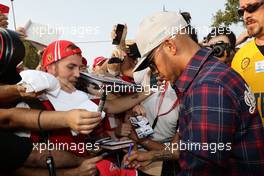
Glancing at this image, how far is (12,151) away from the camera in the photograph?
2.08m

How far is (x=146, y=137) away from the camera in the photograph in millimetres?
3525

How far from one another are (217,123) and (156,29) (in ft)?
1.99

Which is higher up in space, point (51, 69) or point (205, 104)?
point (205, 104)

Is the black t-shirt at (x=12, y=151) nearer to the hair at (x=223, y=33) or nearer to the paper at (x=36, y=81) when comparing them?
the paper at (x=36, y=81)

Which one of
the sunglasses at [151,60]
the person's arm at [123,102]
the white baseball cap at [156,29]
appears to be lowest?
the person's arm at [123,102]

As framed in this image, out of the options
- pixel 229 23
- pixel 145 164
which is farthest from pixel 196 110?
pixel 229 23

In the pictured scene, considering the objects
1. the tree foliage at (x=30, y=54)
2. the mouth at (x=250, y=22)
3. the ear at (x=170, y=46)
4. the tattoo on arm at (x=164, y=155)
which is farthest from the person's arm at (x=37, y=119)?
the tree foliage at (x=30, y=54)

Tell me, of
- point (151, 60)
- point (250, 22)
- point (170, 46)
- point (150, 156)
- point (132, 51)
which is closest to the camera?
point (170, 46)

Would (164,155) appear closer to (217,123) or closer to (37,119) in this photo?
(37,119)

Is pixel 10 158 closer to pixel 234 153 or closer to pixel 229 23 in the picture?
pixel 234 153

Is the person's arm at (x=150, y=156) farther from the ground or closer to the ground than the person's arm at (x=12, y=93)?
closer to the ground

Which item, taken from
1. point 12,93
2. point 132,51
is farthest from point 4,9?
point 12,93

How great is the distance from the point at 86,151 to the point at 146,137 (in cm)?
102

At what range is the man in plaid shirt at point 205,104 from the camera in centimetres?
168
